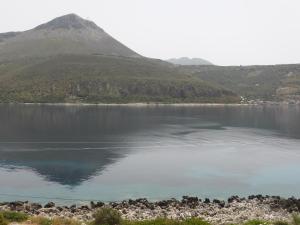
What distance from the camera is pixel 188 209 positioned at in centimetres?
4959

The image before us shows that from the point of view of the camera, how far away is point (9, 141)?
357 ft

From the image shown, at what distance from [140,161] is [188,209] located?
3976cm

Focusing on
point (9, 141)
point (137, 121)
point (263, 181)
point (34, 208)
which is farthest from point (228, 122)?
point (34, 208)

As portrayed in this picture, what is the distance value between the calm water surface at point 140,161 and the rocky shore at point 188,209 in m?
6.63

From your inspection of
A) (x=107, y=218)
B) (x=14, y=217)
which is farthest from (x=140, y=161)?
(x=107, y=218)

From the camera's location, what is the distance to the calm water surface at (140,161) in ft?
209

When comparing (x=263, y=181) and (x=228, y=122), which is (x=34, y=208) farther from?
(x=228, y=122)

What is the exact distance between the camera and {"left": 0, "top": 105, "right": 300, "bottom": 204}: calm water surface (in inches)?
2511

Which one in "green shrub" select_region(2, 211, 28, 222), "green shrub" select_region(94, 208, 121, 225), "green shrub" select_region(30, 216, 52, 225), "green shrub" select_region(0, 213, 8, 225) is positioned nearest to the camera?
"green shrub" select_region(0, 213, 8, 225)

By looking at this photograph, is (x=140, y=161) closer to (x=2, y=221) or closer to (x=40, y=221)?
(x=40, y=221)

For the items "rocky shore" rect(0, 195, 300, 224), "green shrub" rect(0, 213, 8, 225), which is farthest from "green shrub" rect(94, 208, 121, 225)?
"rocky shore" rect(0, 195, 300, 224)

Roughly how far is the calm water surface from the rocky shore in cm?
663

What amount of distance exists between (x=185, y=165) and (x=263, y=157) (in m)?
21.2

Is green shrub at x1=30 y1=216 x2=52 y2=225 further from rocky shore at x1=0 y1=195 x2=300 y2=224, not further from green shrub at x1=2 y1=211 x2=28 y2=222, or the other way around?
rocky shore at x1=0 y1=195 x2=300 y2=224
